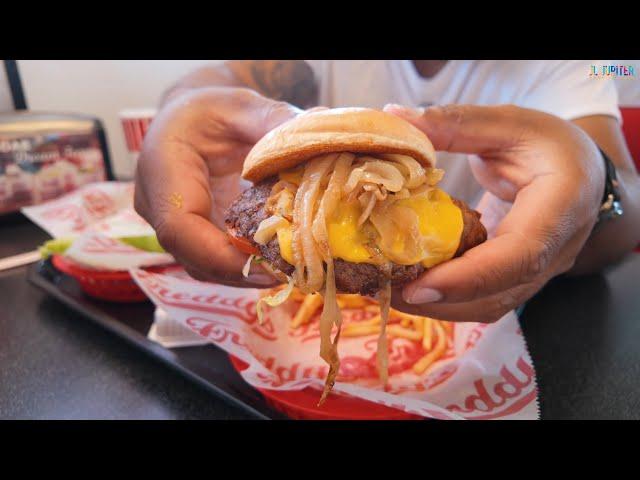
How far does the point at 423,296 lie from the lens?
38.0 inches

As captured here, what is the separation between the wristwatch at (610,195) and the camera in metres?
1.26

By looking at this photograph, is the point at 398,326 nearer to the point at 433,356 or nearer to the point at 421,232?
the point at 433,356

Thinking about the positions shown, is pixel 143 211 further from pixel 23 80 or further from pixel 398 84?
pixel 23 80

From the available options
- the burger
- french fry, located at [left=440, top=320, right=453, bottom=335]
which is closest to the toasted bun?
the burger

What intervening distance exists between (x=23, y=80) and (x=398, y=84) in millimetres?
3054

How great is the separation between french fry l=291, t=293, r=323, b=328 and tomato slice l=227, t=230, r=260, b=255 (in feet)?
1.67

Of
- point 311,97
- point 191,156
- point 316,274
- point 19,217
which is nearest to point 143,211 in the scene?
point 191,156

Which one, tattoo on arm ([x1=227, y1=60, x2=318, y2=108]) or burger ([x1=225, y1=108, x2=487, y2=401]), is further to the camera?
tattoo on arm ([x1=227, y1=60, x2=318, y2=108])

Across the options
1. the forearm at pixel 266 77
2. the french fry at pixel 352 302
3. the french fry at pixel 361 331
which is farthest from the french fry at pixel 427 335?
the forearm at pixel 266 77

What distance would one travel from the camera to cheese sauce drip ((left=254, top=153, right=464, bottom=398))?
2.96ft

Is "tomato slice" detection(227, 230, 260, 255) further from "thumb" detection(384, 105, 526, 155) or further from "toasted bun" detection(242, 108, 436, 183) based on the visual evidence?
"thumb" detection(384, 105, 526, 155)

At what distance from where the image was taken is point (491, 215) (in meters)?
1.54

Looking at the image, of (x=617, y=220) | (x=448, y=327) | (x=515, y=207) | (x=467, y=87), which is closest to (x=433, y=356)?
(x=448, y=327)

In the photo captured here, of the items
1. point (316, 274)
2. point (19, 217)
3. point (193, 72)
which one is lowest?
point (19, 217)
